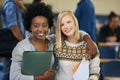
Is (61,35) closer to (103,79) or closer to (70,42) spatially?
(70,42)

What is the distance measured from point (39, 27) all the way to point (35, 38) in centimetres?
9

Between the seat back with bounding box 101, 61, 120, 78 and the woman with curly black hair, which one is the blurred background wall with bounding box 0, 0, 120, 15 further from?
the woman with curly black hair

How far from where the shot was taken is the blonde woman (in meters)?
2.29

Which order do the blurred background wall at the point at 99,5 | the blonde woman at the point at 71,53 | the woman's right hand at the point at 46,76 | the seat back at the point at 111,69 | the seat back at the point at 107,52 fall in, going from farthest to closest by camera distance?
the blurred background wall at the point at 99,5, the seat back at the point at 107,52, the seat back at the point at 111,69, the blonde woman at the point at 71,53, the woman's right hand at the point at 46,76

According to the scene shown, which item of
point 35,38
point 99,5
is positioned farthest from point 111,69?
point 99,5

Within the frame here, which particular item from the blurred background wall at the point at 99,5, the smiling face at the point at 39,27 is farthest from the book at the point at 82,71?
the blurred background wall at the point at 99,5

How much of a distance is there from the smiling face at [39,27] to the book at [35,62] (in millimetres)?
158

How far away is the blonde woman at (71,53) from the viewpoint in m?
2.29

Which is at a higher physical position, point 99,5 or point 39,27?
point 99,5

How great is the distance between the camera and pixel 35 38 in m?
2.35

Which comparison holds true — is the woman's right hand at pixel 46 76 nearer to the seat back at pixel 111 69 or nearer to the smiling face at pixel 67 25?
the smiling face at pixel 67 25

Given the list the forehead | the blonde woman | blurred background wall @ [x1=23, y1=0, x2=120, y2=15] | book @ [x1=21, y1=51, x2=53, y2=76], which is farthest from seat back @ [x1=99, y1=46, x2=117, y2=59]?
blurred background wall @ [x1=23, y1=0, x2=120, y2=15]

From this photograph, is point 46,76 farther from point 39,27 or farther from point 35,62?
point 39,27

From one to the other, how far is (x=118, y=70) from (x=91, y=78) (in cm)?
177
